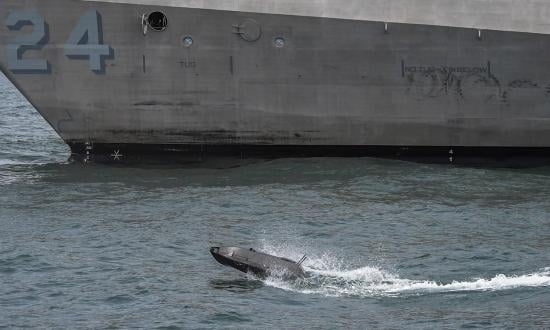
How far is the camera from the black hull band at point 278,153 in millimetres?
42688

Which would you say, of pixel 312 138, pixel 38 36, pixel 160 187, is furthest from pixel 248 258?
pixel 38 36

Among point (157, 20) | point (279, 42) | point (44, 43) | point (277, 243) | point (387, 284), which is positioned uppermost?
point (157, 20)

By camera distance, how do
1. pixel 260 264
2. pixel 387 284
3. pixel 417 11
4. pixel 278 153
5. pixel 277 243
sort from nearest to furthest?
pixel 387 284, pixel 260 264, pixel 277 243, pixel 417 11, pixel 278 153

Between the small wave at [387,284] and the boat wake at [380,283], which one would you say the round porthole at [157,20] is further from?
the small wave at [387,284]

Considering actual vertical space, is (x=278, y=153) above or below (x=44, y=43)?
below

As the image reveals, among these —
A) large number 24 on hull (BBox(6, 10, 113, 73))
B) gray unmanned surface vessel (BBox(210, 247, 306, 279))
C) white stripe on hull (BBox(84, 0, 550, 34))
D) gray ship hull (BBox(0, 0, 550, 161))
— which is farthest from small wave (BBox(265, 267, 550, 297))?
large number 24 on hull (BBox(6, 10, 113, 73))

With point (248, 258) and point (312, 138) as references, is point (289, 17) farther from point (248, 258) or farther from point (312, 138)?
point (248, 258)

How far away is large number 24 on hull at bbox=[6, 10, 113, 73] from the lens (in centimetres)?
4159

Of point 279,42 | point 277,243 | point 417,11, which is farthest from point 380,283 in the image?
point 417,11

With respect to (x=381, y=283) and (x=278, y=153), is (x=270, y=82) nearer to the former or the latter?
(x=278, y=153)

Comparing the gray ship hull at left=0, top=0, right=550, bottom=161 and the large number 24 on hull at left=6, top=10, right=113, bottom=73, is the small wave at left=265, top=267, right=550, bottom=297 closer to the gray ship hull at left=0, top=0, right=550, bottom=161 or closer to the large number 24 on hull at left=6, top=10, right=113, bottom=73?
the gray ship hull at left=0, top=0, right=550, bottom=161

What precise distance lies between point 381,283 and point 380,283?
0.09 ft

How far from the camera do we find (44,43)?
4184 cm

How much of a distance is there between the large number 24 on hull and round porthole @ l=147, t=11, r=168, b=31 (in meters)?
1.96
